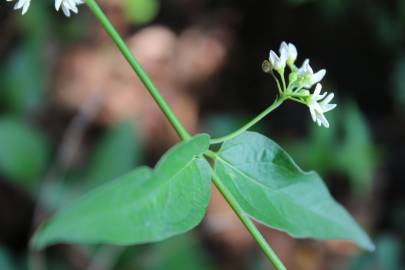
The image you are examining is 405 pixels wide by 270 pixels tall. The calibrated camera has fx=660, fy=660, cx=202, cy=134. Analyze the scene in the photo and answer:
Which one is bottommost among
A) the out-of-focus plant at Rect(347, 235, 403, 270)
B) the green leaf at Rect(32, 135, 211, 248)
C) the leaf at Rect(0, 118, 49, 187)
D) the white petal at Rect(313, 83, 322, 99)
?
the out-of-focus plant at Rect(347, 235, 403, 270)

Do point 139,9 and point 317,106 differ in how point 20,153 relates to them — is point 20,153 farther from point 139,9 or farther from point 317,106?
point 317,106

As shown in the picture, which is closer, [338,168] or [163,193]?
[163,193]

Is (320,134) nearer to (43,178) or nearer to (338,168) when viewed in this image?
(338,168)

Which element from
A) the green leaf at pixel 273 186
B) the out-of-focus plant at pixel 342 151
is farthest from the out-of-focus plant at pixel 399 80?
the green leaf at pixel 273 186

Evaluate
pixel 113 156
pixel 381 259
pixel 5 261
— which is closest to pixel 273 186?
pixel 113 156

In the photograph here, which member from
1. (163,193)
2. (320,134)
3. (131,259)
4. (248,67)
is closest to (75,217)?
(163,193)

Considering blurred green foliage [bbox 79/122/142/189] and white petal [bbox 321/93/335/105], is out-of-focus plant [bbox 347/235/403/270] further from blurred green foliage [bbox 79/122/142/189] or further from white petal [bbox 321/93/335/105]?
white petal [bbox 321/93/335/105]

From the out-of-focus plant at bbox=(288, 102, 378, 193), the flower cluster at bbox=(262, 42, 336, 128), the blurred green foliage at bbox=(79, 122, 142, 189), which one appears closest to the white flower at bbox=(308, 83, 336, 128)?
the flower cluster at bbox=(262, 42, 336, 128)
